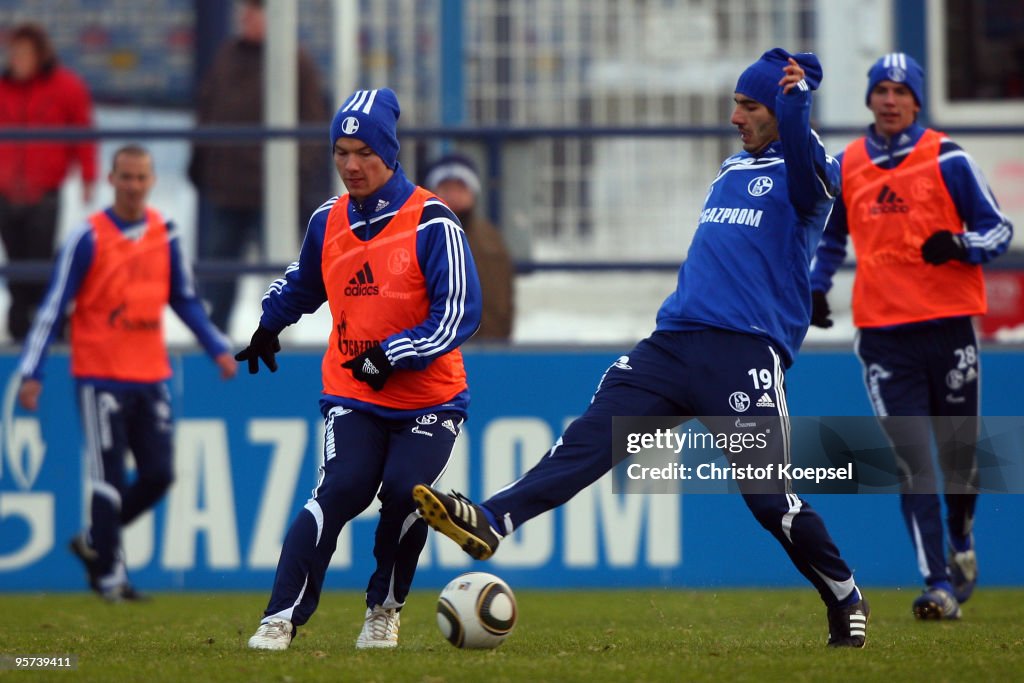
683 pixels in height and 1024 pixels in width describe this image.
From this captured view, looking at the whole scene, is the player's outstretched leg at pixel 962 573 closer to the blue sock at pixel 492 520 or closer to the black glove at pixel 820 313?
the black glove at pixel 820 313

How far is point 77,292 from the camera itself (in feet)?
33.8

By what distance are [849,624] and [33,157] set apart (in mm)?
6881

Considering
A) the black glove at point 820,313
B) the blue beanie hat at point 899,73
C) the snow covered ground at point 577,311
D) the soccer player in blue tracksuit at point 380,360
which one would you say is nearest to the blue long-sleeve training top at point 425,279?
the soccer player in blue tracksuit at point 380,360

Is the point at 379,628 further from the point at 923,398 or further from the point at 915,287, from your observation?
the point at 915,287

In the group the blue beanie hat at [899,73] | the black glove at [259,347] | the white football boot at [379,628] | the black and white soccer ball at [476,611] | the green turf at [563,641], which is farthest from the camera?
the blue beanie hat at [899,73]

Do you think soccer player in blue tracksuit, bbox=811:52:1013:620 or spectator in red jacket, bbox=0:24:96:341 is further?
spectator in red jacket, bbox=0:24:96:341

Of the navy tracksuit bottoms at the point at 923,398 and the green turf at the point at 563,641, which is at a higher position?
the navy tracksuit bottoms at the point at 923,398

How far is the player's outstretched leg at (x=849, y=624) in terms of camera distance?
672cm

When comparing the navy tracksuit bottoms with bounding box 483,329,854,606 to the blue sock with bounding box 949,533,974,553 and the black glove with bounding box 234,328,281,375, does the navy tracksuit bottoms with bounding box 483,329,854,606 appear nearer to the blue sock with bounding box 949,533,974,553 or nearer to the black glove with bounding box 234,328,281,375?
the black glove with bounding box 234,328,281,375

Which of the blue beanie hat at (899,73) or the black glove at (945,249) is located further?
the blue beanie hat at (899,73)

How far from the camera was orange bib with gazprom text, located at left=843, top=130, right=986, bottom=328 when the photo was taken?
877 cm

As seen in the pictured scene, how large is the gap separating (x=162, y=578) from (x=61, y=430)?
1.10 m

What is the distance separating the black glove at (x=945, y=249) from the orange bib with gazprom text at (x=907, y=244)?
0.20 metres

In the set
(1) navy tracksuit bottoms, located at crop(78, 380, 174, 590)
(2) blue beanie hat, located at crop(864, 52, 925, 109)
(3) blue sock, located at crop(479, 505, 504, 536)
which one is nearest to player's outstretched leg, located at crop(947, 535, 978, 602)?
(2) blue beanie hat, located at crop(864, 52, 925, 109)
